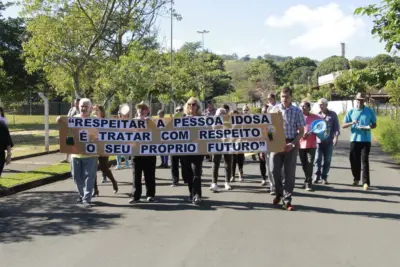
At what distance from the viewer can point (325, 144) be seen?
35.4ft

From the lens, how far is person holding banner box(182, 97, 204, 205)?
8398 millimetres

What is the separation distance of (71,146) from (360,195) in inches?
215

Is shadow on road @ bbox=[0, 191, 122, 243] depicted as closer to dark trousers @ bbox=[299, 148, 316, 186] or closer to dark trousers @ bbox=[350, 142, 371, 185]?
dark trousers @ bbox=[299, 148, 316, 186]

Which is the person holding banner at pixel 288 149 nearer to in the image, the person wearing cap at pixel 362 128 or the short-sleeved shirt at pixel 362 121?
the person wearing cap at pixel 362 128

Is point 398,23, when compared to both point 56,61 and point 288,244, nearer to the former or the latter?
point 288,244

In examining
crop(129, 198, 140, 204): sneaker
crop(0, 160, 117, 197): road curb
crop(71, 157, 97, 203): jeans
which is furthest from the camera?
crop(0, 160, 117, 197): road curb

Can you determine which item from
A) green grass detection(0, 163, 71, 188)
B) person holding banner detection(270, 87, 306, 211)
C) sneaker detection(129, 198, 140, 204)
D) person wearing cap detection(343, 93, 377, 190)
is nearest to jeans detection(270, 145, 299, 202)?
person holding banner detection(270, 87, 306, 211)

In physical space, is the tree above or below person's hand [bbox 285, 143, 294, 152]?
above

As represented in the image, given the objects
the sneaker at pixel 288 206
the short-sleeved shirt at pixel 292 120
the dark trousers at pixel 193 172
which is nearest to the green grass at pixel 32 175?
the dark trousers at pixel 193 172

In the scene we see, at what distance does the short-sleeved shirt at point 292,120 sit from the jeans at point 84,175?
3.34 m

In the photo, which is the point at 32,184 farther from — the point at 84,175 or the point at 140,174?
the point at 140,174

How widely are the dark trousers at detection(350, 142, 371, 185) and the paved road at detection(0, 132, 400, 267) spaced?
0.43 meters

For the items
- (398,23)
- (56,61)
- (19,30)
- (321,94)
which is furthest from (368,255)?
(321,94)

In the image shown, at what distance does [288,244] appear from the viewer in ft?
19.5
